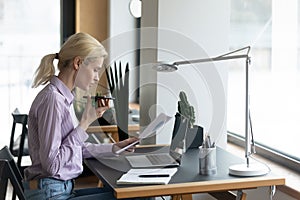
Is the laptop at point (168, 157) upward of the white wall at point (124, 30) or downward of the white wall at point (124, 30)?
downward

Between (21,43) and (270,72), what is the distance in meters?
3.00

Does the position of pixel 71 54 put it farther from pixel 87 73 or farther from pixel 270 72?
pixel 270 72

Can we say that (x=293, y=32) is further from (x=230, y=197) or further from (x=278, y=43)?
(x=230, y=197)

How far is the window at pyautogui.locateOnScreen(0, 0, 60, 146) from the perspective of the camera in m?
5.19

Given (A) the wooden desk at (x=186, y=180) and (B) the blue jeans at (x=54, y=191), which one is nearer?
(A) the wooden desk at (x=186, y=180)

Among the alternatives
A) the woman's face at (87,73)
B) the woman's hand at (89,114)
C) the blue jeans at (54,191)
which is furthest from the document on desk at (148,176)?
the woman's face at (87,73)

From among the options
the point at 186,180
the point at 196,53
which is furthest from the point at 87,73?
the point at 196,53

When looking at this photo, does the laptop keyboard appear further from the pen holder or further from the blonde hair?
the blonde hair

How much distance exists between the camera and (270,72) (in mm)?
3045

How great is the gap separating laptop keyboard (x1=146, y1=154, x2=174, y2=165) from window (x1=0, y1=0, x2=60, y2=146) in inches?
119

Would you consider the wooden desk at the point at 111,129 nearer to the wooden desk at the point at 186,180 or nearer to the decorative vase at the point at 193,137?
the decorative vase at the point at 193,137

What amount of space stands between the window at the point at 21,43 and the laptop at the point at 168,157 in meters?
3.01

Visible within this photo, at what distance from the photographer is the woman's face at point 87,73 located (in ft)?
7.20

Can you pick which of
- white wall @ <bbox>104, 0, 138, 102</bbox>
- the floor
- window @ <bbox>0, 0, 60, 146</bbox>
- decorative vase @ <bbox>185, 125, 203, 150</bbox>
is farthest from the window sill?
window @ <bbox>0, 0, 60, 146</bbox>
